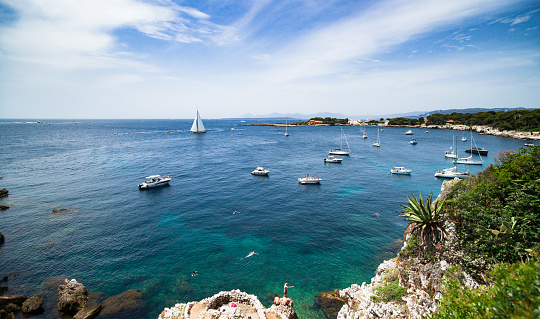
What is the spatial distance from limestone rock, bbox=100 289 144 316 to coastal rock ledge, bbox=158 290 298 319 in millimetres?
7078

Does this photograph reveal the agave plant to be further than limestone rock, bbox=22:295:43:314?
No

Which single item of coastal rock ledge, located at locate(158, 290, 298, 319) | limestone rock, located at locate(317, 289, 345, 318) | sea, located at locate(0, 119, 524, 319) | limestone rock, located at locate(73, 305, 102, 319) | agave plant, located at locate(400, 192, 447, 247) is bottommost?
limestone rock, located at locate(317, 289, 345, 318)

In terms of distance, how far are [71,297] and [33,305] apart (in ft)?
11.7

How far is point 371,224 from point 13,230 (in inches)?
2349

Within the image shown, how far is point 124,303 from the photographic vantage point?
25.7 meters

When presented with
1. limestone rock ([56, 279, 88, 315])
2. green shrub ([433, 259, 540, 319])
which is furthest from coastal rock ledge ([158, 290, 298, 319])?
green shrub ([433, 259, 540, 319])

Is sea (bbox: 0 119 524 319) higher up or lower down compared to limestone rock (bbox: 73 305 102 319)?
higher up

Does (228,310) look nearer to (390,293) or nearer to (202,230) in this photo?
(390,293)

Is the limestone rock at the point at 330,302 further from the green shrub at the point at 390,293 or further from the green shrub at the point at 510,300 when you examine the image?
the green shrub at the point at 510,300

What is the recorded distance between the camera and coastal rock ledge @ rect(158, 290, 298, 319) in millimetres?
18922

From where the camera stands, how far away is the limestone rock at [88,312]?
23677 millimetres

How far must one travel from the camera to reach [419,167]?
8281 centimetres

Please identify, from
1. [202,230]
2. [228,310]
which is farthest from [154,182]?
[228,310]

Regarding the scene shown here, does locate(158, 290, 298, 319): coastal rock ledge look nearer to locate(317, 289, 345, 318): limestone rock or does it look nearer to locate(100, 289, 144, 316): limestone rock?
locate(317, 289, 345, 318): limestone rock
